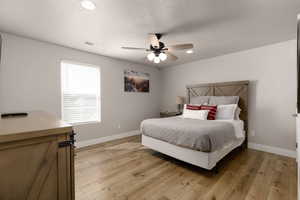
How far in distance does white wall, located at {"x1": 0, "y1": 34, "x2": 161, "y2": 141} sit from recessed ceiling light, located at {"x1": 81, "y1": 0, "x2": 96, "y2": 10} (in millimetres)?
1843

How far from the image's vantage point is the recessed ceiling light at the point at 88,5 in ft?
5.59

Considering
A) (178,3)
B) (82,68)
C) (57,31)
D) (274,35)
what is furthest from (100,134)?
(274,35)

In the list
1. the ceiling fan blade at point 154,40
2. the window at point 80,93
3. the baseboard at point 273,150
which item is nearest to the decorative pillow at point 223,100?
the baseboard at point 273,150

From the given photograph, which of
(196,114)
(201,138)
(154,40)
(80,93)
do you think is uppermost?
(154,40)

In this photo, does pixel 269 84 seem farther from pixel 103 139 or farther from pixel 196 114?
pixel 103 139

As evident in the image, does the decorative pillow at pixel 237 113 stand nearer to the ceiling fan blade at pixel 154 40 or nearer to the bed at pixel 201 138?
the bed at pixel 201 138

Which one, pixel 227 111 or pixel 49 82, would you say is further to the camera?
pixel 227 111

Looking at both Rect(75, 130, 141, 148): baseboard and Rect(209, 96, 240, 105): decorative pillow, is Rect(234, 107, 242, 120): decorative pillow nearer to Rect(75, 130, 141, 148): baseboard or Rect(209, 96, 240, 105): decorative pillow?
Rect(209, 96, 240, 105): decorative pillow

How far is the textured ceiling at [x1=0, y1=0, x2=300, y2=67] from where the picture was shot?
1788 mm

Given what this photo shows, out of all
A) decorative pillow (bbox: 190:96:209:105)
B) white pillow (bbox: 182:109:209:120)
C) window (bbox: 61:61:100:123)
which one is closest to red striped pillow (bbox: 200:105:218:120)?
white pillow (bbox: 182:109:209:120)

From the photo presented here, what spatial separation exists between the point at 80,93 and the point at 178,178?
3001 mm

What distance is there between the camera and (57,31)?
2.50m

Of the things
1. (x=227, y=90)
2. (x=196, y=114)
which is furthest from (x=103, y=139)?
(x=227, y=90)

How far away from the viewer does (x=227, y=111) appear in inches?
128
